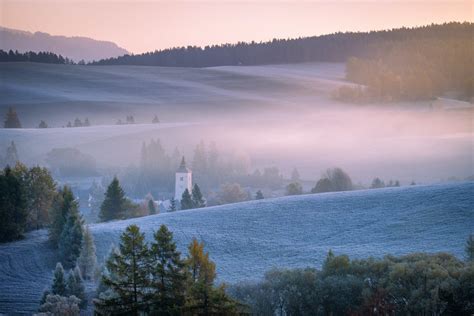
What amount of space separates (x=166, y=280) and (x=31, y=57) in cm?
13692

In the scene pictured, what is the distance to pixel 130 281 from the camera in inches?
981

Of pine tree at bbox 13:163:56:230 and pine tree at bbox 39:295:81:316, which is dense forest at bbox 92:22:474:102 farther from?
pine tree at bbox 39:295:81:316

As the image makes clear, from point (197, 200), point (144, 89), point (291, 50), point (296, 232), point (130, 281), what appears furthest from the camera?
point (291, 50)

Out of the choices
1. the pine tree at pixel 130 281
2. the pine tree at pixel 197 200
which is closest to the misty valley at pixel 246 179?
the pine tree at pixel 130 281

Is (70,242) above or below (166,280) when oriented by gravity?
Result: below

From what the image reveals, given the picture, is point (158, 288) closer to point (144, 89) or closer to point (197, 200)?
point (197, 200)

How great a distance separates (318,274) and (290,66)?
14333 centimetres

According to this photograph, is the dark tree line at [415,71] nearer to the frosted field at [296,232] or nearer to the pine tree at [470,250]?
the frosted field at [296,232]

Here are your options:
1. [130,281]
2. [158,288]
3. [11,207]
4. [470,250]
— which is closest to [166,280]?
[158,288]

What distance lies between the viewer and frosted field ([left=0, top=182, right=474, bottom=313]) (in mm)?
37188

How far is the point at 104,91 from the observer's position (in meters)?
144

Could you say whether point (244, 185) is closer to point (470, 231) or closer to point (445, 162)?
point (445, 162)

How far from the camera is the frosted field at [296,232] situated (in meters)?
37.2

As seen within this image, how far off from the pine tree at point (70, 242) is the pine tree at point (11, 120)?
2931 inches
